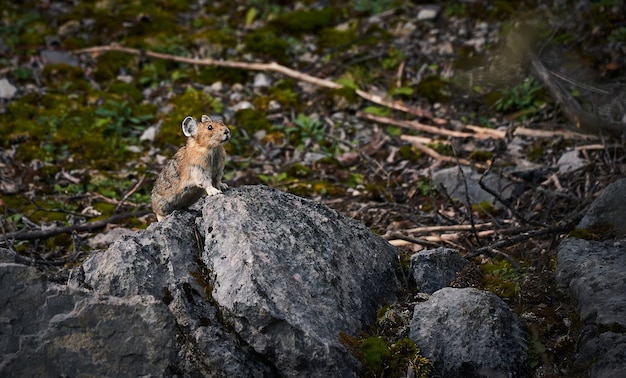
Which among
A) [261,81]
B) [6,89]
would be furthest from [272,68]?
[6,89]

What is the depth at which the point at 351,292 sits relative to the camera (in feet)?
19.9

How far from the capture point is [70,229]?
9.55 meters

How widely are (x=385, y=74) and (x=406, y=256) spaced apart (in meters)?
7.75

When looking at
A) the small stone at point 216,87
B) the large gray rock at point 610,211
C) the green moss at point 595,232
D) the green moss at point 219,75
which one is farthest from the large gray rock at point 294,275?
the green moss at point 219,75

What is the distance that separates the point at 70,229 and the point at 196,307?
4586 millimetres

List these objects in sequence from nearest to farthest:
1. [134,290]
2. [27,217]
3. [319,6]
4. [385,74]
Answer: [134,290]
[27,217]
[385,74]
[319,6]

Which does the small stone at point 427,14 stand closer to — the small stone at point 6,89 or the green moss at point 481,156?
the green moss at point 481,156

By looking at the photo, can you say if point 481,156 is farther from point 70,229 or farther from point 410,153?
point 70,229

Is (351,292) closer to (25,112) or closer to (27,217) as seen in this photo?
(27,217)

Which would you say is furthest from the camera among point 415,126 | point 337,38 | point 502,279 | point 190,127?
point 337,38

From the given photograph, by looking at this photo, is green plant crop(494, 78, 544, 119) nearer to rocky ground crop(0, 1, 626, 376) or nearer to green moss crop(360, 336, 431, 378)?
rocky ground crop(0, 1, 626, 376)

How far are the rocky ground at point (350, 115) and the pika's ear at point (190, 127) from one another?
211 cm

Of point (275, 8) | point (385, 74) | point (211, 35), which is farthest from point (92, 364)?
point (275, 8)

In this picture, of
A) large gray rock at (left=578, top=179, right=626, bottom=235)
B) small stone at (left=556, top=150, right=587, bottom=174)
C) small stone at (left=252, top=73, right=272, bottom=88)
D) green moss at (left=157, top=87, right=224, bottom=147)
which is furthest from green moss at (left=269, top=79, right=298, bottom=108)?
large gray rock at (left=578, top=179, right=626, bottom=235)
